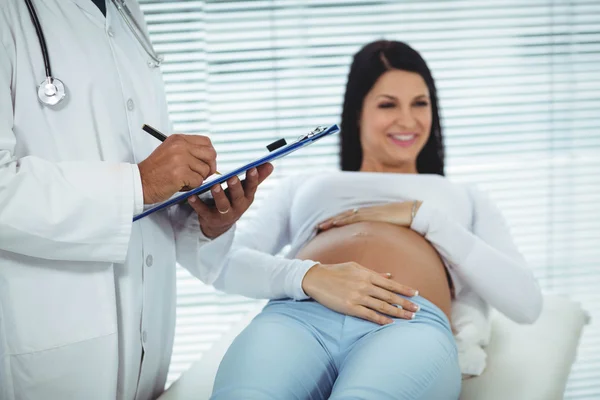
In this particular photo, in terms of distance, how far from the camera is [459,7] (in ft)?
8.66

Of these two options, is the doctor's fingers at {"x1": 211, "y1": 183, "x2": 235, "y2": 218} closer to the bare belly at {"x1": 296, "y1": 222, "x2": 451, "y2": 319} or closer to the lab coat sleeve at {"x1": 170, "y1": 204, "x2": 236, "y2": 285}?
the lab coat sleeve at {"x1": 170, "y1": 204, "x2": 236, "y2": 285}

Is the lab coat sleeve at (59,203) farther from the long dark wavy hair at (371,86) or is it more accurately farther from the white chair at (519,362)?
the long dark wavy hair at (371,86)

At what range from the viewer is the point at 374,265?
155cm

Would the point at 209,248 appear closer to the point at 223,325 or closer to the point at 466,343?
the point at 466,343

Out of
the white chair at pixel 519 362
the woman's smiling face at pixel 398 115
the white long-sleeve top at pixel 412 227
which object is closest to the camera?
the white chair at pixel 519 362

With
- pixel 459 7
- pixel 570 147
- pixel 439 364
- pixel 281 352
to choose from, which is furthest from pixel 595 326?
pixel 281 352

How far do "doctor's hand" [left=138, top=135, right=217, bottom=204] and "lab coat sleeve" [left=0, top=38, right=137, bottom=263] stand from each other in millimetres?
30

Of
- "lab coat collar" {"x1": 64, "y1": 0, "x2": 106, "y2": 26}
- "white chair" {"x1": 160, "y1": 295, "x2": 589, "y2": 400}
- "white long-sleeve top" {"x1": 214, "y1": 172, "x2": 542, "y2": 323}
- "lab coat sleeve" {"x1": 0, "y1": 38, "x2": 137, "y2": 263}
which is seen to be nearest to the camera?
"lab coat sleeve" {"x1": 0, "y1": 38, "x2": 137, "y2": 263}

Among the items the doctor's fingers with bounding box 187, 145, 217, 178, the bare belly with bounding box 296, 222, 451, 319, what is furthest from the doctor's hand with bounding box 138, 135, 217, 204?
the bare belly with bounding box 296, 222, 451, 319

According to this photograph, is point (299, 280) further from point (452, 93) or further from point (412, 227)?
point (452, 93)

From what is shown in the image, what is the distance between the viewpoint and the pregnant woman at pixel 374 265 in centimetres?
126

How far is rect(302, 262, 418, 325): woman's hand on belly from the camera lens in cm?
138

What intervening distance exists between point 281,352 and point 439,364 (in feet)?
1.04

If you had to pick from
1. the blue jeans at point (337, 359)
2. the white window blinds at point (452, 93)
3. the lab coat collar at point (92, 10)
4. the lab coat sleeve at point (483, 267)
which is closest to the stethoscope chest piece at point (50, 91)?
the lab coat collar at point (92, 10)
